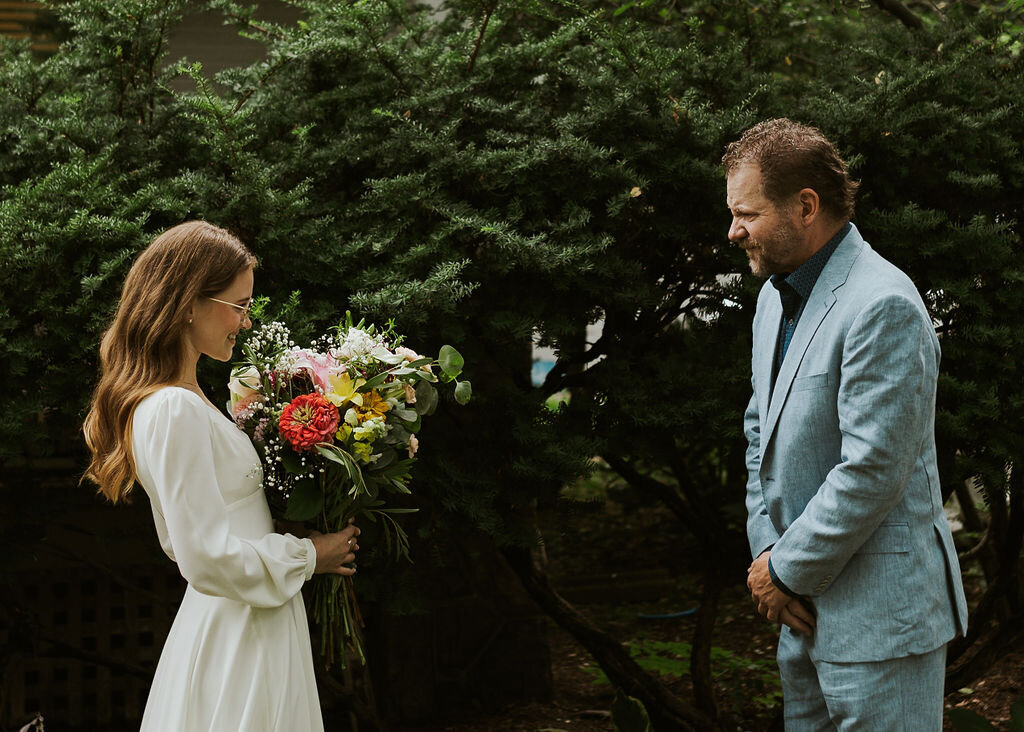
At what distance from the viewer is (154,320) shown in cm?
266

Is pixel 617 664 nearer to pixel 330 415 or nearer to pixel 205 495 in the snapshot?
pixel 330 415

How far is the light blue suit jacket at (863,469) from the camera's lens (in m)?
2.59

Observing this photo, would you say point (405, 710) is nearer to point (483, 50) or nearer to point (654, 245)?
point (654, 245)

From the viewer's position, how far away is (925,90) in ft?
14.4

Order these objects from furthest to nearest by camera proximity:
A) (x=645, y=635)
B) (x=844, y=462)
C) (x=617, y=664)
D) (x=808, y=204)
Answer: (x=645, y=635) → (x=617, y=664) → (x=808, y=204) → (x=844, y=462)

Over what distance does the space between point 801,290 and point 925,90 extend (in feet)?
6.57

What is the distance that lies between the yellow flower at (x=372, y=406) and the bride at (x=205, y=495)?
0.31 meters

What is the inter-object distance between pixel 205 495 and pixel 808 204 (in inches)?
71.7

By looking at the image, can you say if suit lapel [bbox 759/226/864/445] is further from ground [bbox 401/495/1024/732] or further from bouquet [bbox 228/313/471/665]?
ground [bbox 401/495/1024/732]

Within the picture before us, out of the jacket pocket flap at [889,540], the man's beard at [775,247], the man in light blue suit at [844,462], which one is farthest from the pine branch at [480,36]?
the jacket pocket flap at [889,540]

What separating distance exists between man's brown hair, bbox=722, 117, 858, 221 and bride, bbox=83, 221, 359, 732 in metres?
1.47

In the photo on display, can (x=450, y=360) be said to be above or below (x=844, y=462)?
above

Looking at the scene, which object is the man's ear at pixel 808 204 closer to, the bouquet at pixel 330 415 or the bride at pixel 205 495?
the bouquet at pixel 330 415

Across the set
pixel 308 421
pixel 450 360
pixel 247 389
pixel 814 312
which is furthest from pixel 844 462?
pixel 247 389
